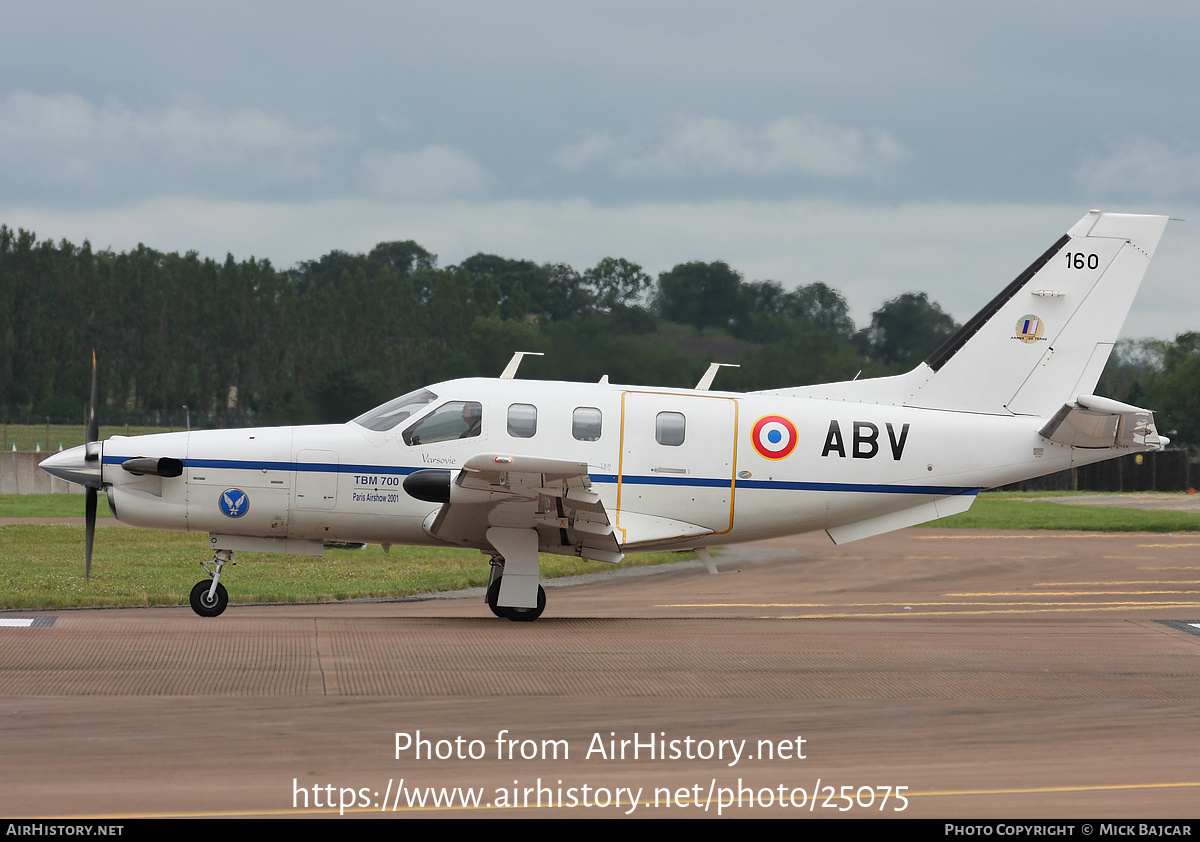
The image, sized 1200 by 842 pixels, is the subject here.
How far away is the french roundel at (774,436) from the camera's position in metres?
14.4

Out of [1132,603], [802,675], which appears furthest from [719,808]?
[1132,603]

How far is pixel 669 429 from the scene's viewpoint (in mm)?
14164

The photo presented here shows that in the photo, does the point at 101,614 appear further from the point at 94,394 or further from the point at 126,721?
the point at 126,721

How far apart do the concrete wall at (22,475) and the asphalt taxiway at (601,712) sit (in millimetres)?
25120

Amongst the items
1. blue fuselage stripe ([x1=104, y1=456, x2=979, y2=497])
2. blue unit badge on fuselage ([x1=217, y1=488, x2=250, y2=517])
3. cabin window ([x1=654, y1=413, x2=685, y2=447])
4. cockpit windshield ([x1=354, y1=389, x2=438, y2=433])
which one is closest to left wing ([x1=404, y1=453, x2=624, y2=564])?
blue fuselage stripe ([x1=104, y1=456, x2=979, y2=497])

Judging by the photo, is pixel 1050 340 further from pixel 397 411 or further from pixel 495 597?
pixel 397 411

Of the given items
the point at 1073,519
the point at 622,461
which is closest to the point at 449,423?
the point at 622,461

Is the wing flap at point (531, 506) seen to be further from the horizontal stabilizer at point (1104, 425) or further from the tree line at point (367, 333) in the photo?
the tree line at point (367, 333)

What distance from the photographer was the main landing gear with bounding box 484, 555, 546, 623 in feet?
45.9

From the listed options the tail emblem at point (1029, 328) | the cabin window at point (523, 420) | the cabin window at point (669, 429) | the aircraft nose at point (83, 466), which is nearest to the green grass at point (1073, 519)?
the tail emblem at point (1029, 328)

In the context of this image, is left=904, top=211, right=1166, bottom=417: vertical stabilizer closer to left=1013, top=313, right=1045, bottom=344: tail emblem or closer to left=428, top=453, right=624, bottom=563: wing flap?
left=1013, top=313, right=1045, bottom=344: tail emblem

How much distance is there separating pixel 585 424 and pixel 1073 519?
2517 cm

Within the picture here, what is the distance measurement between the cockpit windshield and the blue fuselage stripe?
53cm

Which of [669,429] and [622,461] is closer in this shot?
[622,461]
